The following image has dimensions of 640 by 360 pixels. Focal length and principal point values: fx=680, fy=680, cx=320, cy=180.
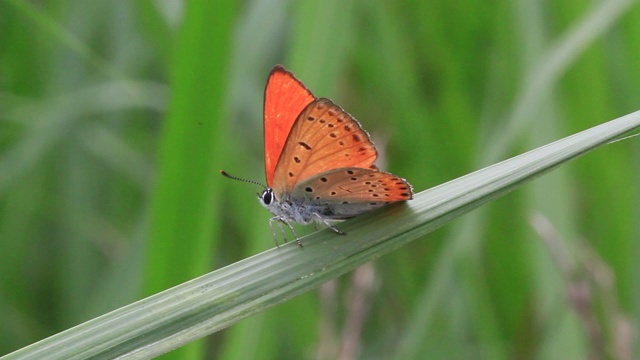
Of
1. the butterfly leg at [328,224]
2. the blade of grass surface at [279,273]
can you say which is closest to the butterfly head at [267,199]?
the butterfly leg at [328,224]

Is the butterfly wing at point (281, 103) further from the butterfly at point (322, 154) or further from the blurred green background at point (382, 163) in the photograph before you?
the blurred green background at point (382, 163)

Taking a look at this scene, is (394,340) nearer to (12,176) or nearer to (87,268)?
(87,268)

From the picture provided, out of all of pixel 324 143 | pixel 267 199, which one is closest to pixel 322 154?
pixel 324 143

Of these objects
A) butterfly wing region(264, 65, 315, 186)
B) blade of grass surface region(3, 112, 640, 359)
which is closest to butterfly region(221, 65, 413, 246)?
butterfly wing region(264, 65, 315, 186)

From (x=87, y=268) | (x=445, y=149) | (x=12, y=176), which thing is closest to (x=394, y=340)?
(x=445, y=149)

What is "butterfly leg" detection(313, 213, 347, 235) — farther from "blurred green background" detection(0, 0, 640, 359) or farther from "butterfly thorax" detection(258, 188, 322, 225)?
"blurred green background" detection(0, 0, 640, 359)

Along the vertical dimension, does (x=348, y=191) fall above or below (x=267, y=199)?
below

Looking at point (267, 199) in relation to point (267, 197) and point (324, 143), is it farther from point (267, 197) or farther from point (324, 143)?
point (324, 143)
